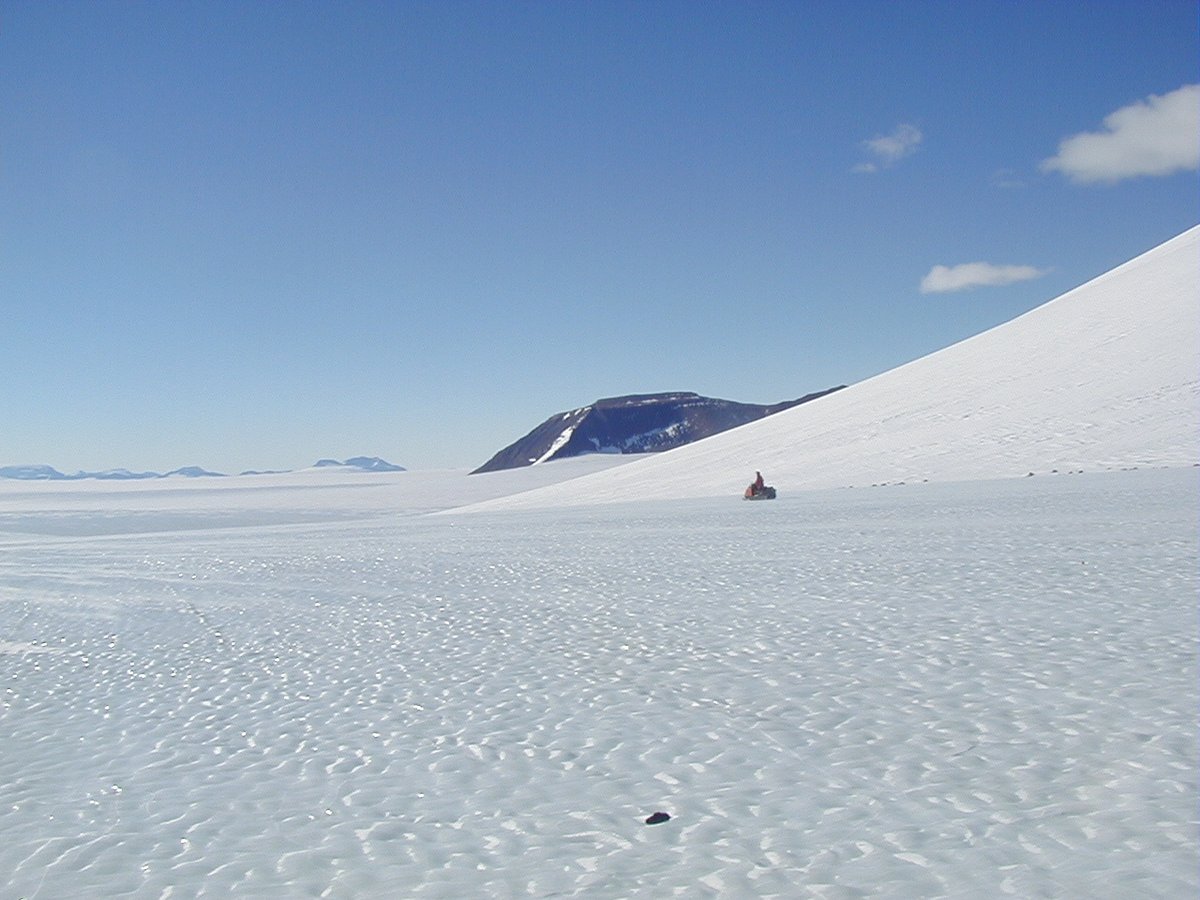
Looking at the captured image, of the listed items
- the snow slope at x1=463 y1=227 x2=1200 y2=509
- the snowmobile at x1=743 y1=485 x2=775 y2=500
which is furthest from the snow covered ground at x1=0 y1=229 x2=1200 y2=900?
the snow slope at x1=463 y1=227 x2=1200 y2=509

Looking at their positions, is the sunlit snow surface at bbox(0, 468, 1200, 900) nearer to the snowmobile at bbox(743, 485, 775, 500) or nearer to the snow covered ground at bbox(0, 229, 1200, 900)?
the snow covered ground at bbox(0, 229, 1200, 900)

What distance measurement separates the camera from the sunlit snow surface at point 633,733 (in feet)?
12.6

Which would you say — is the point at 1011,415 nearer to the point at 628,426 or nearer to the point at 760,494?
the point at 760,494

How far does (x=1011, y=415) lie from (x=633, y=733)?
27003 millimetres

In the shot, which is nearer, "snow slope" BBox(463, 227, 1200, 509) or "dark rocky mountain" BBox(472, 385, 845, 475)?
"snow slope" BBox(463, 227, 1200, 509)

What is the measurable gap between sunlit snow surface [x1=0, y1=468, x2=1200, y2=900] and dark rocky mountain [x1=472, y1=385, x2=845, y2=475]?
414 feet

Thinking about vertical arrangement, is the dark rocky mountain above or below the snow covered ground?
above

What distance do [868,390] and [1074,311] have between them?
8654 mm

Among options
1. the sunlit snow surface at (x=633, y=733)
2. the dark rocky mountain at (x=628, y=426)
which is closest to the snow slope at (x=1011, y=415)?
the sunlit snow surface at (x=633, y=733)

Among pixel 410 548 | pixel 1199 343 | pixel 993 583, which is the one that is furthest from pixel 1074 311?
pixel 993 583

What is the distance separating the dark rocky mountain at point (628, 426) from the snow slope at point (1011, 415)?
9675 centimetres

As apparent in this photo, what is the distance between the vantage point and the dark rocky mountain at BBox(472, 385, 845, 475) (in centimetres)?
A: 14862

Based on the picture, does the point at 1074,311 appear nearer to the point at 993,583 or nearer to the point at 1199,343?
the point at 1199,343

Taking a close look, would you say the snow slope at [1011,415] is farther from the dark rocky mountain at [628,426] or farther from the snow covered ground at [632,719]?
the dark rocky mountain at [628,426]
